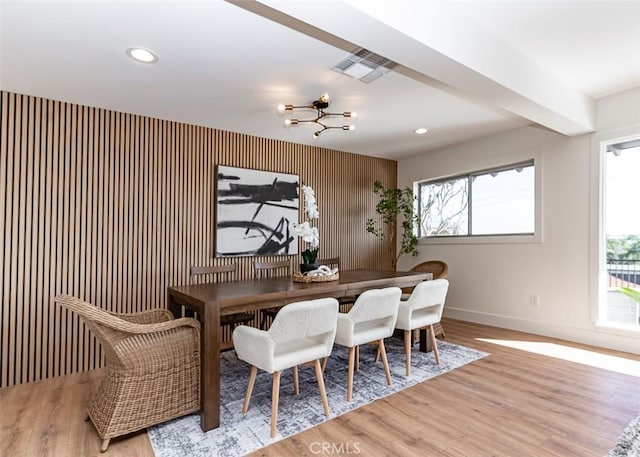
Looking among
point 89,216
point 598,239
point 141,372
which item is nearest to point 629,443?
point 598,239

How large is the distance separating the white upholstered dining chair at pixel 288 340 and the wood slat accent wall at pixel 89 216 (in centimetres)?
184

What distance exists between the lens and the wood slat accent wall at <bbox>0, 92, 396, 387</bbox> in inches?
117

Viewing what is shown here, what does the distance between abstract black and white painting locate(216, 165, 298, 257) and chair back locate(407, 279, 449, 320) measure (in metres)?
2.00

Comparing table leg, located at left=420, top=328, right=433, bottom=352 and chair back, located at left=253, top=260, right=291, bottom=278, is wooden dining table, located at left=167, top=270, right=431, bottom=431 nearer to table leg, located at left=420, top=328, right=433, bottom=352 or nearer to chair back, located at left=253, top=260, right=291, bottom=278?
chair back, located at left=253, top=260, right=291, bottom=278

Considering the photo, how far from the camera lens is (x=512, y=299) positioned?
445 cm

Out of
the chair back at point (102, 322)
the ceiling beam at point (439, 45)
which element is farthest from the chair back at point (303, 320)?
the ceiling beam at point (439, 45)

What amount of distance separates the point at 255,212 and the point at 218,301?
215 centimetres

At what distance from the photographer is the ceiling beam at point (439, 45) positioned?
66.1 inches

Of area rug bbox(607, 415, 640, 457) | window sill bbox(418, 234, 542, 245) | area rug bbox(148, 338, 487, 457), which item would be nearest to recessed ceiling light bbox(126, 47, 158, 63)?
area rug bbox(148, 338, 487, 457)

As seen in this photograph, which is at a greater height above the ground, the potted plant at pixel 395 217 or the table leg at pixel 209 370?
the potted plant at pixel 395 217

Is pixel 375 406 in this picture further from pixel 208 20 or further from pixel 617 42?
pixel 617 42

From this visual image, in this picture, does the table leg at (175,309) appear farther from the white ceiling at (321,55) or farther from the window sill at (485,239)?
the window sill at (485,239)

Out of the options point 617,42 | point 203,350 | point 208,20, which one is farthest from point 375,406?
point 617,42

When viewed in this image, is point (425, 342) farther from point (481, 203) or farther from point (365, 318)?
point (481, 203)
